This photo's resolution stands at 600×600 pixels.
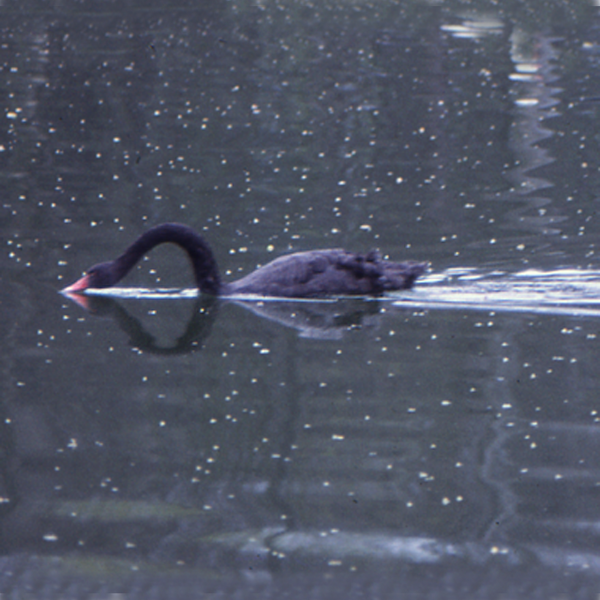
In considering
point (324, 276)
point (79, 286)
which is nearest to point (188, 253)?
point (79, 286)

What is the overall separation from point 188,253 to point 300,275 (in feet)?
2.60

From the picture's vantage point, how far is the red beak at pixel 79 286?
7379 mm

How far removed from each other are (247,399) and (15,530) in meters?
1.60

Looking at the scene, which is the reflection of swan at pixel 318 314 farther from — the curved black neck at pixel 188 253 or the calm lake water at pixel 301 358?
the curved black neck at pixel 188 253

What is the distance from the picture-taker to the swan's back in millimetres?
7406

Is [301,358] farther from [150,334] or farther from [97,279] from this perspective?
[97,279]

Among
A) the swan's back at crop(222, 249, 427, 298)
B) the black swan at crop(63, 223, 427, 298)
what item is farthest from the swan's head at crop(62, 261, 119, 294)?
the swan's back at crop(222, 249, 427, 298)

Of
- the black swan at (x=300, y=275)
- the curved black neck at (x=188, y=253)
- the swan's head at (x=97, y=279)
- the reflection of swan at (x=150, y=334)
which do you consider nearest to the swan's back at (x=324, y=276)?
the black swan at (x=300, y=275)

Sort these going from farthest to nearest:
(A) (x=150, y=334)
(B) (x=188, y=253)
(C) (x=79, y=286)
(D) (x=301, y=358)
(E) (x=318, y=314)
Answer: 1. (B) (x=188, y=253)
2. (C) (x=79, y=286)
3. (E) (x=318, y=314)
4. (A) (x=150, y=334)
5. (D) (x=301, y=358)

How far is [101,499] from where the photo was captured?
4.48 m

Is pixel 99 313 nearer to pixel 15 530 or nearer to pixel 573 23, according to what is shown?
pixel 15 530

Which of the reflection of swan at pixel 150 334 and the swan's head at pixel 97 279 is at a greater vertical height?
the swan's head at pixel 97 279

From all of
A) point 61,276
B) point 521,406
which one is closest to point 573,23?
point 61,276

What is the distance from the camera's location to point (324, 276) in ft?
24.5
